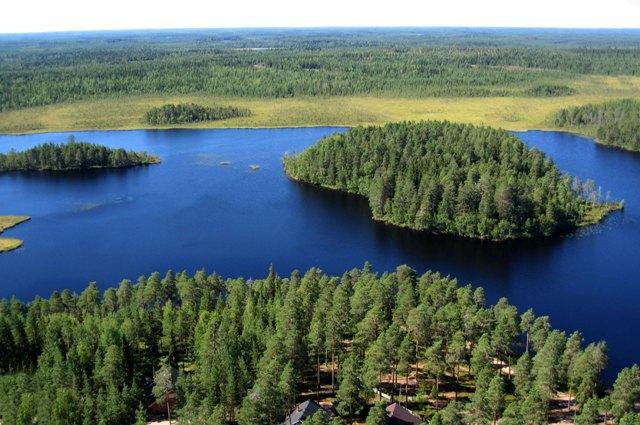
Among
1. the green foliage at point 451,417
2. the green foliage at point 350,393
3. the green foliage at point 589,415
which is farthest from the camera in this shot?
the green foliage at point 350,393

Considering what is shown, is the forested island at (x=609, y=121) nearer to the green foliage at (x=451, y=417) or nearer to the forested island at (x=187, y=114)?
the forested island at (x=187, y=114)

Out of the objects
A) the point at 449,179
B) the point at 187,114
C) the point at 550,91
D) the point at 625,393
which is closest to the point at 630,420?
the point at 625,393

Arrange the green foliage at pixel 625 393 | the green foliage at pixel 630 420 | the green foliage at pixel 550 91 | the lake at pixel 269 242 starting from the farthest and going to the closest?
the green foliage at pixel 550 91, the lake at pixel 269 242, the green foliage at pixel 625 393, the green foliage at pixel 630 420

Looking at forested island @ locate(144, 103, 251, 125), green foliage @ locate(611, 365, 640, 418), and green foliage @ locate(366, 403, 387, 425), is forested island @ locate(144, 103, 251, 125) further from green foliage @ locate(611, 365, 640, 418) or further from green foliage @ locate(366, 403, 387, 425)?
green foliage @ locate(611, 365, 640, 418)

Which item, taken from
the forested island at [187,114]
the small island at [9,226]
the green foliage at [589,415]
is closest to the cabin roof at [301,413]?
the green foliage at [589,415]

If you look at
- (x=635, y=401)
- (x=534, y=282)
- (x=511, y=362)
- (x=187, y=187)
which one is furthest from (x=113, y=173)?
(x=635, y=401)

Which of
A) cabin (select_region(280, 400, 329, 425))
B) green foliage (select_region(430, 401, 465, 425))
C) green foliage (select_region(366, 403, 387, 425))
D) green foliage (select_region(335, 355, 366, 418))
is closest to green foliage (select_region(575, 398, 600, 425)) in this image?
green foliage (select_region(430, 401, 465, 425))

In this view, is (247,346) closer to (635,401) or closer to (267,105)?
(635,401)
